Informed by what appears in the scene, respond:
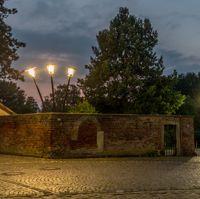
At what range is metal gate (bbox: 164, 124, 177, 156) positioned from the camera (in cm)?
3081

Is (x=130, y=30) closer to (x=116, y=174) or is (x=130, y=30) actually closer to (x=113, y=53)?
(x=113, y=53)

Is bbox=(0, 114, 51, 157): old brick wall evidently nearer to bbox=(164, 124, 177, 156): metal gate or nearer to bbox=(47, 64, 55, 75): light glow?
bbox=(47, 64, 55, 75): light glow

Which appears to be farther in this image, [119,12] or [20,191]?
[119,12]

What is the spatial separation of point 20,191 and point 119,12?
40.7 m

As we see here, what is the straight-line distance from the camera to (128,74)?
47531mm

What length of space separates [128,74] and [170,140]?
56.2 ft

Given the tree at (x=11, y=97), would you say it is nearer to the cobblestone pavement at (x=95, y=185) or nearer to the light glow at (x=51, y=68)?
the light glow at (x=51, y=68)

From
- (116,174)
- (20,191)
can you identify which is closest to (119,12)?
(116,174)

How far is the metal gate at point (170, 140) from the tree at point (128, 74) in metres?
15.3

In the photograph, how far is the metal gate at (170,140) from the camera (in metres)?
30.8

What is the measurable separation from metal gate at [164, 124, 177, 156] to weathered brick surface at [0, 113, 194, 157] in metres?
0.44

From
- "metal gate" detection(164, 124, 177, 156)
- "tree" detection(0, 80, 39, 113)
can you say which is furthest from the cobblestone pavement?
"tree" detection(0, 80, 39, 113)

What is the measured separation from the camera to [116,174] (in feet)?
55.7

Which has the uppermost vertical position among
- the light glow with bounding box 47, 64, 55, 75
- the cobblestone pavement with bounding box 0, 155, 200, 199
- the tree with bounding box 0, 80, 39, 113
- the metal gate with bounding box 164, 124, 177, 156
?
the tree with bounding box 0, 80, 39, 113
